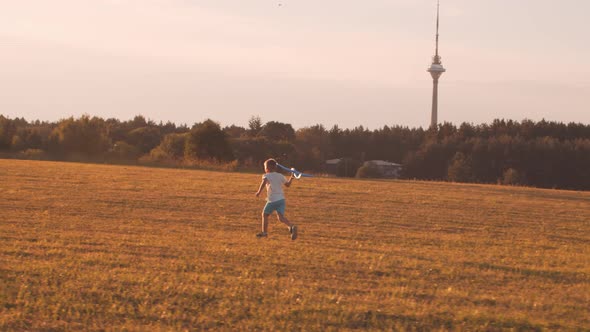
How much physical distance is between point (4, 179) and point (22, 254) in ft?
66.1

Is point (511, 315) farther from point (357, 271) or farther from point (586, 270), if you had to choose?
point (586, 270)

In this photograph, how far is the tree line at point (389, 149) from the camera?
56719 millimetres

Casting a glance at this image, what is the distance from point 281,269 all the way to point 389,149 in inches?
3741

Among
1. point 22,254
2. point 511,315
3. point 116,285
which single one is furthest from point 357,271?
point 22,254

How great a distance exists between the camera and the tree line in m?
56.7

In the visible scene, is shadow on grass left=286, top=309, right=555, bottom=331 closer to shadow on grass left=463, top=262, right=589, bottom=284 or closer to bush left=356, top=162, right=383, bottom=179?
shadow on grass left=463, top=262, right=589, bottom=284

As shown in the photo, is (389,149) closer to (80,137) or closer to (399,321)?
(80,137)

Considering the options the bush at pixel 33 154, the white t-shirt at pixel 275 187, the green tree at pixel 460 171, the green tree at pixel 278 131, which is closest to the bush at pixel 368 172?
the green tree at pixel 460 171

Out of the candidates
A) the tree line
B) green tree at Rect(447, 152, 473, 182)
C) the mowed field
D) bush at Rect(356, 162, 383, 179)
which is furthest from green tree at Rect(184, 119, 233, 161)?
the mowed field

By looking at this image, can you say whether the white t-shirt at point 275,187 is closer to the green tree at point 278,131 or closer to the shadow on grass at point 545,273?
the shadow on grass at point 545,273

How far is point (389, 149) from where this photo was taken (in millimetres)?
104875

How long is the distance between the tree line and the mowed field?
102 ft

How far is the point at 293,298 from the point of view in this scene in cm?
895

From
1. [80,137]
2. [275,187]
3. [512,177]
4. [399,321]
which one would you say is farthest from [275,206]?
[512,177]
